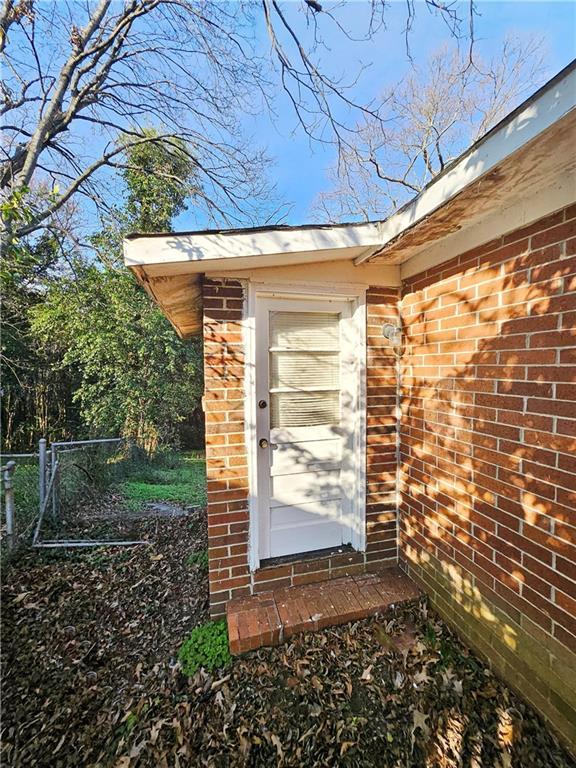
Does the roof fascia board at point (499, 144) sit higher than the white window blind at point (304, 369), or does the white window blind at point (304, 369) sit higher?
the roof fascia board at point (499, 144)

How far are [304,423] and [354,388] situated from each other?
22.0 inches

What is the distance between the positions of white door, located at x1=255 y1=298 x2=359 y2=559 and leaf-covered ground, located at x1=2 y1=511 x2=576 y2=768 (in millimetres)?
782

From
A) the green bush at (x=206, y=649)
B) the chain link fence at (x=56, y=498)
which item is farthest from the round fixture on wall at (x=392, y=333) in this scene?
the chain link fence at (x=56, y=498)

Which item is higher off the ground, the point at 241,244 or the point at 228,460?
the point at 241,244

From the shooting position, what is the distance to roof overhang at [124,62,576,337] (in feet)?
4.37

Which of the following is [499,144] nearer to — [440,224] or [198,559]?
[440,224]

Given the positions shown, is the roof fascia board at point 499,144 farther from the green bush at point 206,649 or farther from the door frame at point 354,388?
the green bush at point 206,649

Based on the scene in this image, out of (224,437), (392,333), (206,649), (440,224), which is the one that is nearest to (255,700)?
(206,649)

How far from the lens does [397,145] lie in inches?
325

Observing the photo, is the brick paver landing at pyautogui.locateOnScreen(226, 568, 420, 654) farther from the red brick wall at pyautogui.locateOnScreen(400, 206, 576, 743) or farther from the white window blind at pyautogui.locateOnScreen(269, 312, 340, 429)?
the white window blind at pyautogui.locateOnScreen(269, 312, 340, 429)

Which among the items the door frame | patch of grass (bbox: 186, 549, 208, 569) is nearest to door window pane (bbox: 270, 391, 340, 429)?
the door frame

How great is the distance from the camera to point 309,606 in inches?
99.1

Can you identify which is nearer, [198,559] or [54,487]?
[198,559]

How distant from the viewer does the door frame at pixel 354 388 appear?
8.30 ft
